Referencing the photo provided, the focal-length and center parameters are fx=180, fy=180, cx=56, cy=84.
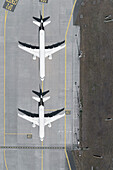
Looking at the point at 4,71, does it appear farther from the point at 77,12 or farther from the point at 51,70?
the point at 77,12

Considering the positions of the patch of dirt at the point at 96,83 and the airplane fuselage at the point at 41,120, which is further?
the patch of dirt at the point at 96,83

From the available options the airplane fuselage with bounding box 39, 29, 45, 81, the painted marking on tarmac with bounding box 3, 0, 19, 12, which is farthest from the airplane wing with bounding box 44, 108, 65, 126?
the painted marking on tarmac with bounding box 3, 0, 19, 12

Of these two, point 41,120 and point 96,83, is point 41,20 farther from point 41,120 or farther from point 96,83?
point 41,120

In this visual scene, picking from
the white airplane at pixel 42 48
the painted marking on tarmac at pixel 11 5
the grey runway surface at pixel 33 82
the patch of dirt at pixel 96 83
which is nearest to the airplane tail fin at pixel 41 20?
the white airplane at pixel 42 48

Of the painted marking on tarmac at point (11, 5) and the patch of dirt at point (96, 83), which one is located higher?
the painted marking on tarmac at point (11, 5)

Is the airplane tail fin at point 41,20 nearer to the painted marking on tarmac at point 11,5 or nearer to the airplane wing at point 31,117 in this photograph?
the painted marking on tarmac at point 11,5

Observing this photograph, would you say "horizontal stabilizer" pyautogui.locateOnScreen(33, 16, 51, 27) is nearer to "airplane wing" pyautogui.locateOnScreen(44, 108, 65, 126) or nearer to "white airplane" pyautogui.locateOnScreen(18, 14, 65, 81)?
"white airplane" pyautogui.locateOnScreen(18, 14, 65, 81)

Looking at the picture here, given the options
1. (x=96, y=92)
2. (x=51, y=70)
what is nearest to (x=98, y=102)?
(x=96, y=92)

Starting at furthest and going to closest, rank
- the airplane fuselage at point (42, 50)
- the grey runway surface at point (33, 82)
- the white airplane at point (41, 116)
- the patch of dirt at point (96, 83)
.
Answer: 1. the grey runway surface at point (33, 82)
2. the patch of dirt at point (96, 83)
3. the white airplane at point (41, 116)
4. the airplane fuselage at point (42, 50)

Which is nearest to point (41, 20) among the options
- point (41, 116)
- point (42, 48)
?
point (42, 48)
